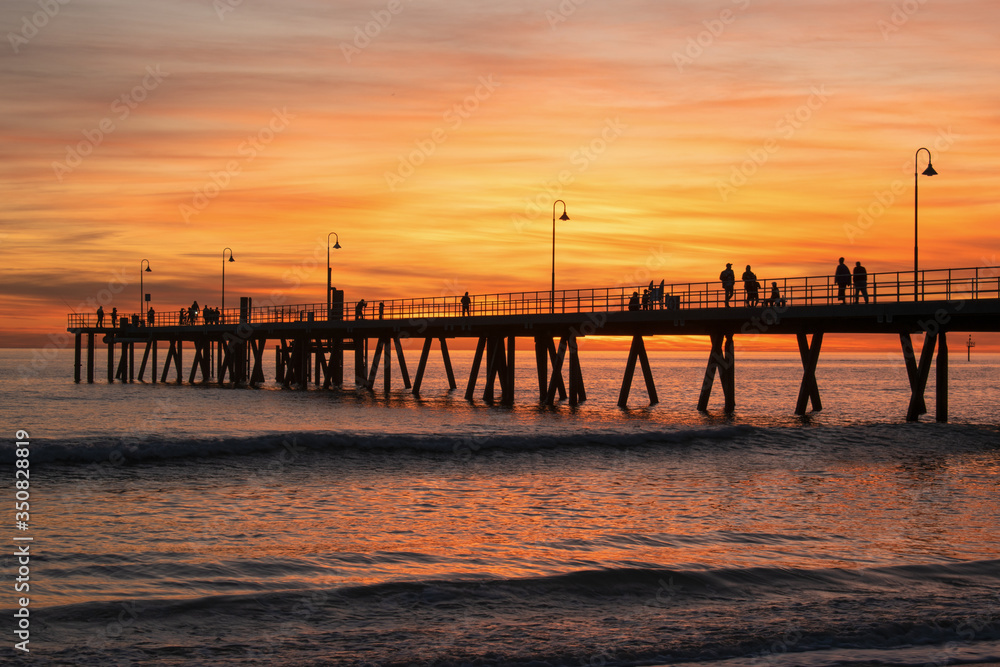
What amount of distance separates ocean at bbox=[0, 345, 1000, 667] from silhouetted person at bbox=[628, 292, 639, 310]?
1182 centimetres

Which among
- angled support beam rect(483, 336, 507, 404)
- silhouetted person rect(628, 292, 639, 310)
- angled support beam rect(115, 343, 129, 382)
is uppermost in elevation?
silhouetted person rect(628, 292, 639, 310)

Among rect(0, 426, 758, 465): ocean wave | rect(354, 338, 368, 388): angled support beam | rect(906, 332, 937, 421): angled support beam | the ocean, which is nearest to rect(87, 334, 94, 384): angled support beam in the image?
rect(354, 338, 368, 388): angled support beam

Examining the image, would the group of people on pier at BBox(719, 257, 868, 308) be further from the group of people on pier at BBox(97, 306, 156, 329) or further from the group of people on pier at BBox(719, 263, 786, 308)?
the group of people on pier at BBox(97, 306, 156, 329)

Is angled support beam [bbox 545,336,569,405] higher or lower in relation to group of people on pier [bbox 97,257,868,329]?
lower

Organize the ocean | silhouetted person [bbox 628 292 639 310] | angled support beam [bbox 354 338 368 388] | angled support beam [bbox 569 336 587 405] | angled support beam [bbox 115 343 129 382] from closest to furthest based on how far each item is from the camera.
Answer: the ocean
silhouetted person [bbox 628 292 639 310]
angled support beam [bbox 569 336 587 405]
angled support beam [bbox 354 338 368 388]
angled support beam [bbox 115 343 129 382]

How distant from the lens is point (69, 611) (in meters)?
8.52

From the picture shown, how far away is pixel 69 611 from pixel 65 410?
112 feet

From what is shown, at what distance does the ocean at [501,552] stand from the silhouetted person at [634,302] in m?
11.8

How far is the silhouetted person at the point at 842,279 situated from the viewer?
2844 cm

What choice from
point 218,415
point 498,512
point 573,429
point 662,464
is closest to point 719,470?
point 662,464

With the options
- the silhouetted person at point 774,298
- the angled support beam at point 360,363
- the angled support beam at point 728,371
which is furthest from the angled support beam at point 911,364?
the angled support beam at point 360,363

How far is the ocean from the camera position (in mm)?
7863

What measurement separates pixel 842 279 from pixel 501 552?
21.0m

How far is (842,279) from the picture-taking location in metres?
28.7
